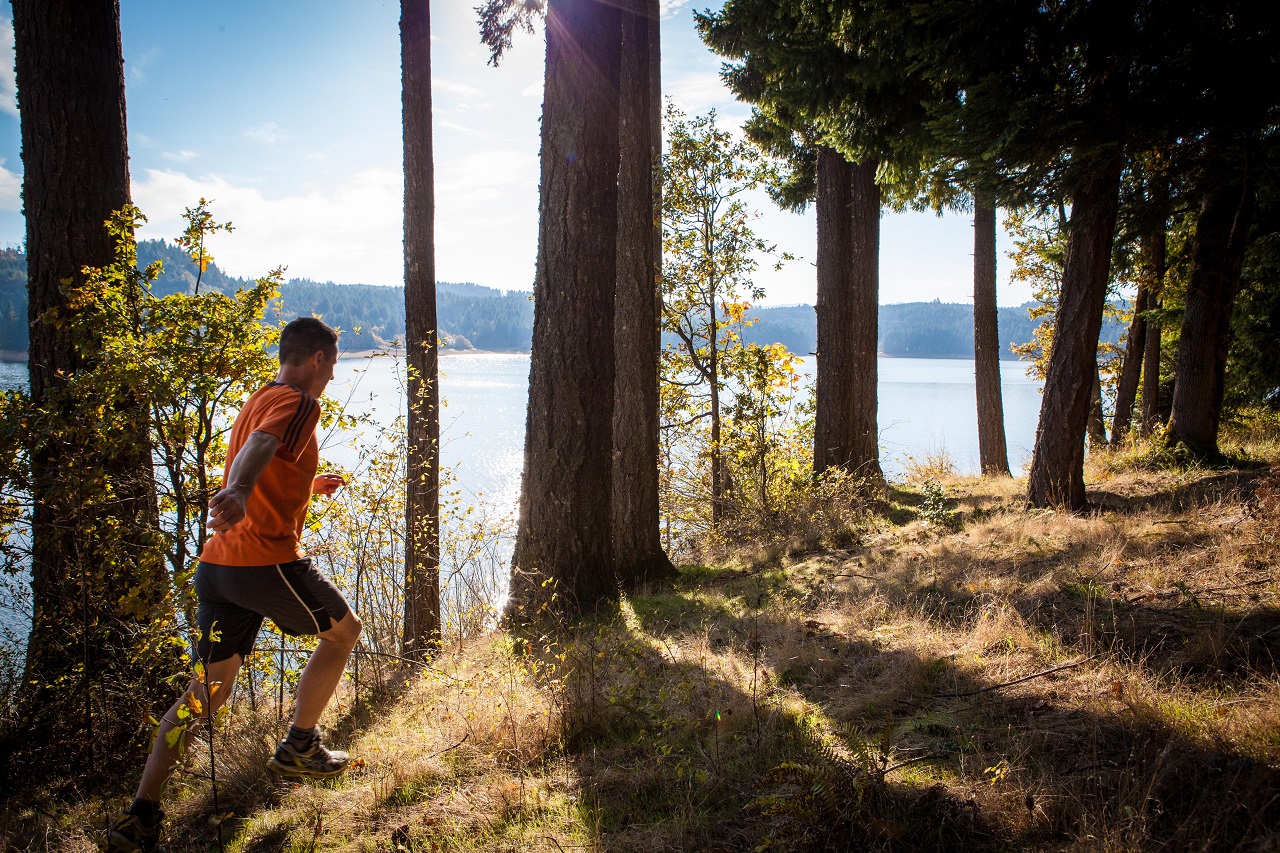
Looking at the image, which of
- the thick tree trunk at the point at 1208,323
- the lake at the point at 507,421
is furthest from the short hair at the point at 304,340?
the thick tree trunk at the point at 1208,323

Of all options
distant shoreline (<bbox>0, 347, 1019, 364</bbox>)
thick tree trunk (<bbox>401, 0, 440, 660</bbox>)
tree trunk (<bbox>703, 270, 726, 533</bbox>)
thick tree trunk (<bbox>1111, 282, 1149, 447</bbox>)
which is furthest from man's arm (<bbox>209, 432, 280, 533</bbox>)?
thick tree trunk (<bbox>1111, 282, 1149, 447</bbox>)

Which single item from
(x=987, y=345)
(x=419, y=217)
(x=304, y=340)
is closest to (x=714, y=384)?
(x=419, y=217)

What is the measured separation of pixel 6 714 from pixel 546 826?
10.7 feet

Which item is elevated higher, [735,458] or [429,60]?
[429,60]

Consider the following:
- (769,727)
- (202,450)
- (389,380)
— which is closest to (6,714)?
(202,450)

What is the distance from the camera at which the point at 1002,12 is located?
5.76m

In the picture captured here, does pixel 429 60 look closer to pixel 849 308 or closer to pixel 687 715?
pixel 849 308

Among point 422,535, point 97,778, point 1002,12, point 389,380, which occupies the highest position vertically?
point 1002,12

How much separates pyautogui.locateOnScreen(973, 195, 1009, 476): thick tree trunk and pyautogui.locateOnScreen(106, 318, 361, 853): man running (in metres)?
12.5

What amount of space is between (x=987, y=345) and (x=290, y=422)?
13.3 meters

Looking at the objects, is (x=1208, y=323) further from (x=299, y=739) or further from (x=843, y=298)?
(x=299, y=739)

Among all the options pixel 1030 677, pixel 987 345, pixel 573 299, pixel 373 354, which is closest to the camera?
pixel 1030 677

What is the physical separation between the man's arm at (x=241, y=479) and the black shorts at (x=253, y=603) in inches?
14.6

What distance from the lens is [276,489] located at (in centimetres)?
282
